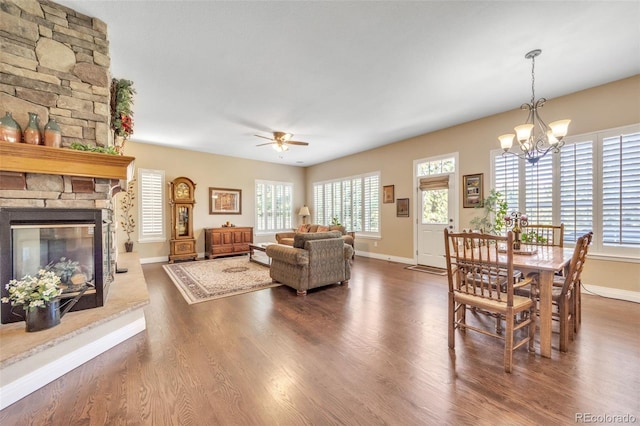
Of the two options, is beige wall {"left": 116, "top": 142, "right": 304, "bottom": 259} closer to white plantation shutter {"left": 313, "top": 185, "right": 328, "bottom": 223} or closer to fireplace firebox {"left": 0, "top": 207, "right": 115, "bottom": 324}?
white plantation shutter {"left": 313, "top": 185, "right": 328, "bottom": 223}

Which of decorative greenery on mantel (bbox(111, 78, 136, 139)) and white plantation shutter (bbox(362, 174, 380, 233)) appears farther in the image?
white plantation shutter (bbox(362, 174, 380, 233))

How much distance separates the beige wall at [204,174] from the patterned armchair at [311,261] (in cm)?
375

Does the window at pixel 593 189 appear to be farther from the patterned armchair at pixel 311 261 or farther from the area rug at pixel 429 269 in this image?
the patterned armchair at pixel 311 261

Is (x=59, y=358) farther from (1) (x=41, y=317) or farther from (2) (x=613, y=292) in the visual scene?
(2) (x=613, y=292)

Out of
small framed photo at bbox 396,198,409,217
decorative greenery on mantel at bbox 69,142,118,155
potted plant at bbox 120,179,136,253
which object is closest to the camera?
decorative greenery on mantel at bbox 69,142,118,155

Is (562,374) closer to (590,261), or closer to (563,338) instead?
(563,338)

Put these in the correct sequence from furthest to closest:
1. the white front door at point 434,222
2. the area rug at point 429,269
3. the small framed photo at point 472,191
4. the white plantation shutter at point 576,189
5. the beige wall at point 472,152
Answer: the white front door at point 434,222
the area rug at point 429,269
the small framed photo at point 472,191
the white plantation shutter at point 576,189
the beige wall at point 472,152

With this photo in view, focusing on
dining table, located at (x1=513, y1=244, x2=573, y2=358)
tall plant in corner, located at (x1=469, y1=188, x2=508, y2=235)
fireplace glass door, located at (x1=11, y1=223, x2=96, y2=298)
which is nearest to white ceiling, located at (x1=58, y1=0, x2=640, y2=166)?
tall plant in corner, located at (x1=469, y1=188, x2=508, y2=235)

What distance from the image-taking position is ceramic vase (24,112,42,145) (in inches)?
81.4

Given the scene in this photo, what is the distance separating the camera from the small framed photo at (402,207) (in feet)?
20.4

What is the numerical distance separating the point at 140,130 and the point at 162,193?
1.75 meters

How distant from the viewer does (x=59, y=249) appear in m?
2.33

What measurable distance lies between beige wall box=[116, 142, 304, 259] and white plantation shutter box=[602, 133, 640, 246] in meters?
7.39

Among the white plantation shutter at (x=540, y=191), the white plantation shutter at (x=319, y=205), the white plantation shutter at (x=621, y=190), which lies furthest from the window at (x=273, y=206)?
the white plantation shutter at (x=621, y=190)
